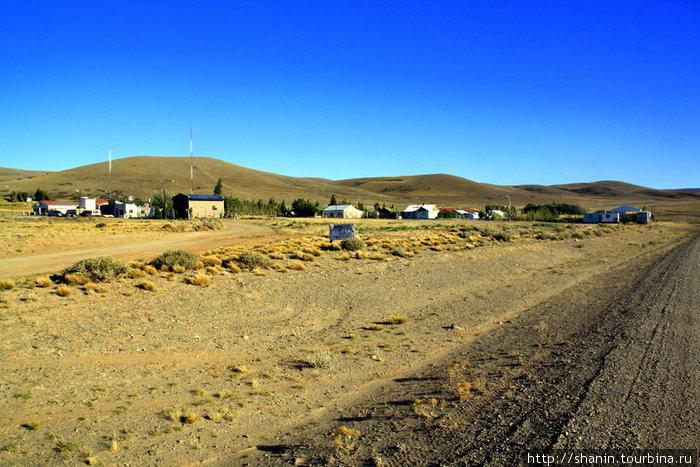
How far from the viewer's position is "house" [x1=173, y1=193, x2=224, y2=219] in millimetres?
87688

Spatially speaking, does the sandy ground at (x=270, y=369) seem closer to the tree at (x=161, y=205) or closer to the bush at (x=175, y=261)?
the bush at (x=175, y=261)

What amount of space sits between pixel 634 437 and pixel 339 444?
134 inches

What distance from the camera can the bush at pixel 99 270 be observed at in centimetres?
1446

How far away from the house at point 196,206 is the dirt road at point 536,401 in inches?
3203

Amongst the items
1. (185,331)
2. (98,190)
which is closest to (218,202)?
(98,190)

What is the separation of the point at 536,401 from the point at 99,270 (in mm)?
12719

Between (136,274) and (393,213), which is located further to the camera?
(393,213)

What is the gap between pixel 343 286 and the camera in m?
17.2

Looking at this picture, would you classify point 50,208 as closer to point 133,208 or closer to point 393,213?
point 133,208

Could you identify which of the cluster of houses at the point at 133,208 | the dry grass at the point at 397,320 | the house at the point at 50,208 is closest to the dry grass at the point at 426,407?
the dry grass at the point at 397,320

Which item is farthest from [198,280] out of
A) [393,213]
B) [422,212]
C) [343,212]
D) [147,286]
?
[393,213]

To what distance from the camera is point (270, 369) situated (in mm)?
8773

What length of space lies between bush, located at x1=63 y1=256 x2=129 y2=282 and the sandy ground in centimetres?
66

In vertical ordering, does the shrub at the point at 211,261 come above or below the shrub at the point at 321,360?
above
